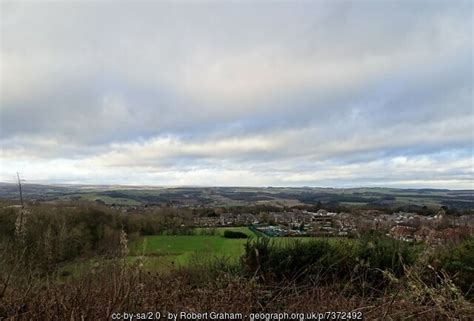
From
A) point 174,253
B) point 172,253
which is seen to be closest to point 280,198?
point 174,253

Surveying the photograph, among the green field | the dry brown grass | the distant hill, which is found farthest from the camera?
the distant hill

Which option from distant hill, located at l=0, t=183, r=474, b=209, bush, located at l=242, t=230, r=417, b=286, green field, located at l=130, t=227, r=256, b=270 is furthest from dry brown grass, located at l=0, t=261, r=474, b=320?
distant hill, located at l=0, t=183, r=474, b=209

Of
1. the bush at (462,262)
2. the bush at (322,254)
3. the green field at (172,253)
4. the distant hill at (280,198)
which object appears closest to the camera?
the green field at (172,253)

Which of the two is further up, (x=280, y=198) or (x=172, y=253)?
(x=172, y=253)

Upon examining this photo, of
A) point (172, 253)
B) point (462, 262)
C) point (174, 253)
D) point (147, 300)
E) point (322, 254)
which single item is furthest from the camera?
point (174, 253)

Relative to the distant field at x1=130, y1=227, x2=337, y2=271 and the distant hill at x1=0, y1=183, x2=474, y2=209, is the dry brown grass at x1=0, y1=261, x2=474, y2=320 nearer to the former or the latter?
the distant field at x1=130, y1=227, x2=337, y2=271

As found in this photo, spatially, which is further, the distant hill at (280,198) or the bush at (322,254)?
the distant hill at (280,198)

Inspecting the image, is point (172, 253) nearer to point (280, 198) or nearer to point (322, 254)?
point (322, 254)

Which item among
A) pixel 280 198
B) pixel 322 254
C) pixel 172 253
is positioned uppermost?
pixel 322 254

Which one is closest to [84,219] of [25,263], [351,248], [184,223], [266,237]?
[184,223]

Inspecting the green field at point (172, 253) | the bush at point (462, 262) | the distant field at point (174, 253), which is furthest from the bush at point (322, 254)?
the bush at point (462, 262)

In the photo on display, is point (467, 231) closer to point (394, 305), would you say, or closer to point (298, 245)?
point (298, 245)

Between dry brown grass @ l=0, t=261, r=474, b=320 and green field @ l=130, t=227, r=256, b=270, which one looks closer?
dry brown grass @ l=0, t=261, r=474, b=320

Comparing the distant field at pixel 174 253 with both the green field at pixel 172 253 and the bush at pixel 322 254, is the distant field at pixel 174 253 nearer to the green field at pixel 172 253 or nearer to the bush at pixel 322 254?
the green field at pixel 172 253
